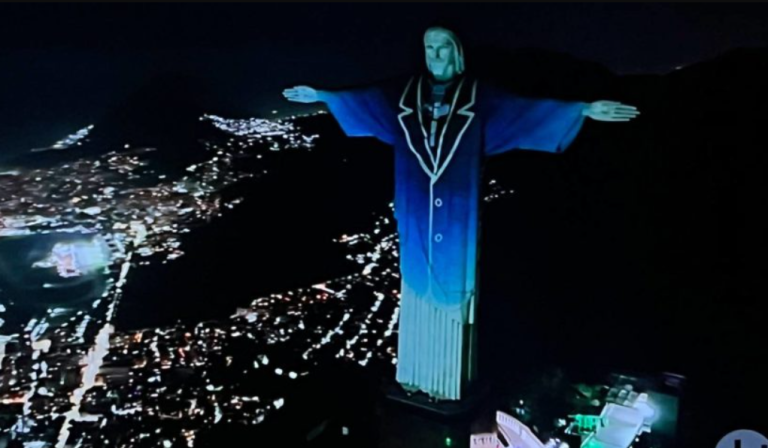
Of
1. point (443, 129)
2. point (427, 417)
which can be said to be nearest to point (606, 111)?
point (443, 129)

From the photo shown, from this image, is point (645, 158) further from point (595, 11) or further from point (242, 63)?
point (242, 63)

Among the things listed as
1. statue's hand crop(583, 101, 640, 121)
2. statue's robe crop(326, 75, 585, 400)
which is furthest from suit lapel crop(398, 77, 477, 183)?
statue's hand crop(583, 101, 640, 121)

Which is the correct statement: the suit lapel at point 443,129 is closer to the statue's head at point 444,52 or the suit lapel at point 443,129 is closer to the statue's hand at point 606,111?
the statue's head at point 444,52

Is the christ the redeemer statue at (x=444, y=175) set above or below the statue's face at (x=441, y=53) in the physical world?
below

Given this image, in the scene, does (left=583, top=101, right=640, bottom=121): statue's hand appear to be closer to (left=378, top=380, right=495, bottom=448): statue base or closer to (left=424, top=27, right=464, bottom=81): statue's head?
(left=424, top=27, right=464, bottom=81): statue's head

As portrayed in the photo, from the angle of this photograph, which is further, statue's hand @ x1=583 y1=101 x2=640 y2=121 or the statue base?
the statue base

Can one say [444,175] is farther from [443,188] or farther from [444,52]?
[444,52]

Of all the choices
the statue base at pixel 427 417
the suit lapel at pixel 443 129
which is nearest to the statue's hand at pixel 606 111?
the suit lapel at pixel 443 129

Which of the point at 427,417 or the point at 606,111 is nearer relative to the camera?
the point at 606,111
